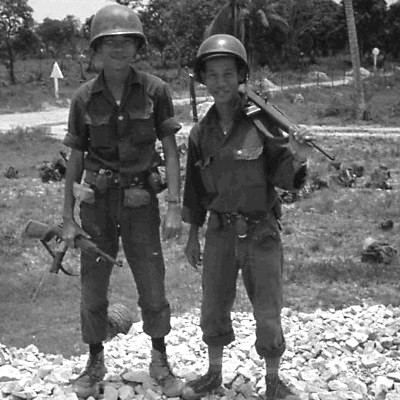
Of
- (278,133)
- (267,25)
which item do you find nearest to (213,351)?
(278,133)

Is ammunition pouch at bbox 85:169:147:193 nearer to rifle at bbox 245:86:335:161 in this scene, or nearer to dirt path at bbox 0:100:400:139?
rifle at bbox 245:86:335:161

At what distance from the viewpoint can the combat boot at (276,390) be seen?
14.4 ft

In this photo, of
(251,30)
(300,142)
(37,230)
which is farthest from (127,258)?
(251,30)

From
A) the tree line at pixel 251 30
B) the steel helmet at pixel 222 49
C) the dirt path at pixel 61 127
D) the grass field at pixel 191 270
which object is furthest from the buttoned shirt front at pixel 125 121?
the tree line at pixel 251 30

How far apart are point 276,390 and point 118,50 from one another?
2.02 meters

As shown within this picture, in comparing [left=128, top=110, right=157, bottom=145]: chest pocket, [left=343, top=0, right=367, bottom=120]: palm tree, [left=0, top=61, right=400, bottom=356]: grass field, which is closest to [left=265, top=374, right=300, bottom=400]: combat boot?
[left=128, top=110, right=157, bottom=145]: chest pocket

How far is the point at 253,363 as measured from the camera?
16.9 ft

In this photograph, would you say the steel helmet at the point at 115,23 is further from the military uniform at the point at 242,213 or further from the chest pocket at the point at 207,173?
the chest pocket at the point at 207,173

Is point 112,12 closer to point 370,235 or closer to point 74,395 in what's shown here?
point 74,395

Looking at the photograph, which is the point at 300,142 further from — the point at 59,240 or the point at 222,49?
the point at 59,240

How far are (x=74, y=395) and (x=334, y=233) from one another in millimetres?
6751

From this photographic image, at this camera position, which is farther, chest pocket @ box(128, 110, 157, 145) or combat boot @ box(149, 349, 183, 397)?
combat boot @ box(149, 349, 183, 397)

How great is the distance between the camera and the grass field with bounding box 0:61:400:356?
752cm

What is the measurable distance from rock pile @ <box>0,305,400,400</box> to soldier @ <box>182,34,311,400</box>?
46 centimetres
